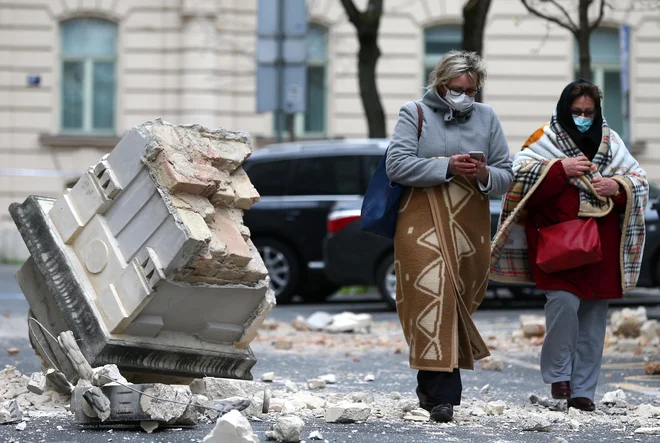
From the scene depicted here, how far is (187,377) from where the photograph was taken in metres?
6.50

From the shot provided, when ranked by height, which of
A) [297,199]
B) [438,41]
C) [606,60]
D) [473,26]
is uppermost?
[438,41]

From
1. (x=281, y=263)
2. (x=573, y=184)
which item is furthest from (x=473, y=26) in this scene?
(x=573, y=184)

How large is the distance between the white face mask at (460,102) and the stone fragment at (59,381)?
2.28 metres

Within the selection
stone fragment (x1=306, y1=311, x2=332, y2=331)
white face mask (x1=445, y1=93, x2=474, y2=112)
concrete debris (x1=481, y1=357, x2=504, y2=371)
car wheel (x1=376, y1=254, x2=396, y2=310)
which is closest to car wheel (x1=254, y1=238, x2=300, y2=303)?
car wheel (x1=376, y1=254, x2=396, y2=310)

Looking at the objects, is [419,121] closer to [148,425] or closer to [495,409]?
[495,409]

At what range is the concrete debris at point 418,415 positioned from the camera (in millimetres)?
6391

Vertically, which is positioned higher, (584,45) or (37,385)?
(584,45)

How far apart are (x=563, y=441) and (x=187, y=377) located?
6.26 feet

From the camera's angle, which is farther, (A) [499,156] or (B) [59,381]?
(A) [499,156]

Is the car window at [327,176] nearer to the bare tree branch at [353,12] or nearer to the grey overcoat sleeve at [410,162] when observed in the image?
the bare tree branch at [353,12]

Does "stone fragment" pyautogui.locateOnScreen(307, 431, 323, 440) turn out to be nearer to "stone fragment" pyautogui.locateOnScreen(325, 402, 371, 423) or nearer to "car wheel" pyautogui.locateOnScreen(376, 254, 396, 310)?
"stone fragment" pyautogui.locateOnScreen(325, 402, 371, 423)

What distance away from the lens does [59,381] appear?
A: 6414 millimetres

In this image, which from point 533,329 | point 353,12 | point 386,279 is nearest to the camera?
point 533,329

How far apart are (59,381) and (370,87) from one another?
12.9 metres
